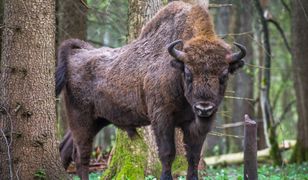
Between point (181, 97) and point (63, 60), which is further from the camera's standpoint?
point (63, 60)

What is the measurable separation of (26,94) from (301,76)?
10.5m

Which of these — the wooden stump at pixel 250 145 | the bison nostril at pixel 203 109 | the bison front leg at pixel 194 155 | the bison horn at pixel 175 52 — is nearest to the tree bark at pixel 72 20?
the bison front leg at pixel 194 155

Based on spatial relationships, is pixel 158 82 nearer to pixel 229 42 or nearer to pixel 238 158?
pixel 229 42

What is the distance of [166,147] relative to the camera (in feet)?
27.2

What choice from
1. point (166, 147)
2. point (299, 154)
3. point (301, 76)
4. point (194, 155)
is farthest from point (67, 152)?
point (301, 76)

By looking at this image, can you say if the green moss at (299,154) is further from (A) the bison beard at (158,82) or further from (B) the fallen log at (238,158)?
(A) the bison beard at (158,82)

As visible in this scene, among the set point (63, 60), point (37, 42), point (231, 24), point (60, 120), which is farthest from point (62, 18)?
A: point (231, 24)

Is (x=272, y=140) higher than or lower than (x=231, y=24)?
lower

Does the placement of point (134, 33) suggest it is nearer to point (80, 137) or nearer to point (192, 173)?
point (80, 137)

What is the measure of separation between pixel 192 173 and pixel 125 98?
168 centimetres

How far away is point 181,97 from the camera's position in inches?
318

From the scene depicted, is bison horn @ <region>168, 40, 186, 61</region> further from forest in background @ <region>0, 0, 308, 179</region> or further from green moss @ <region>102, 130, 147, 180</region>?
green moss @ <region>102, 130, 147, 180</region>

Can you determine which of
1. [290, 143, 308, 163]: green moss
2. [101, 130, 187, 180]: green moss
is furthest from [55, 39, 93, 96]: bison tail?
[290, 143, 308, 163]: green moss

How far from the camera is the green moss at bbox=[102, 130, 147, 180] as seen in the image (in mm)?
9445
